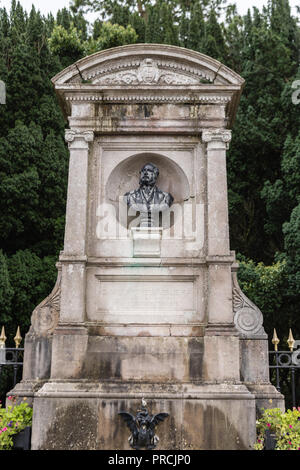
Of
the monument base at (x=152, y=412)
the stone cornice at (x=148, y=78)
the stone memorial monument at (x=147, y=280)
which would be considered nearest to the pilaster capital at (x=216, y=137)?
the stone memorial monument at (x=147, y=280)

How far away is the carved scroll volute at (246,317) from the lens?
697 cm

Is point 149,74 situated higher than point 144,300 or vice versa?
point 149,74

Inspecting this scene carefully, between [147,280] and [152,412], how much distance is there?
5.68 feet

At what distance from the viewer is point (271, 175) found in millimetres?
16703

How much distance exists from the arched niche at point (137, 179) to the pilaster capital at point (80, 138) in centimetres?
57

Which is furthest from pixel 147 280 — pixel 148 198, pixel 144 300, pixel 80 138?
pixel 80 138

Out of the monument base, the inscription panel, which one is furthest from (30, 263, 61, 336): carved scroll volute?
the monument base

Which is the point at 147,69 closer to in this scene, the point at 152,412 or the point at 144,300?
the point at 144,300

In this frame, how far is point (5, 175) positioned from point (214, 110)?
26.0ft

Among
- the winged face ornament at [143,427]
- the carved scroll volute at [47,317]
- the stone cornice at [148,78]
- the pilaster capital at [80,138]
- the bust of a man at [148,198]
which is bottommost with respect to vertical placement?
the winged face ornament at [143,427]

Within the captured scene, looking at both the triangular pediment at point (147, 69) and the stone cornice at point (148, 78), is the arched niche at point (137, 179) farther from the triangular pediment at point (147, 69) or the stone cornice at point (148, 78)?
the triangular pediment at point (147, 69)

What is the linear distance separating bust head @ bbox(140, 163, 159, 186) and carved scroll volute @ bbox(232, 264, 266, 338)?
1.95m

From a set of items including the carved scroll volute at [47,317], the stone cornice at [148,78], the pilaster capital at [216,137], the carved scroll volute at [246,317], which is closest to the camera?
the carved scroll volute at [246,317]

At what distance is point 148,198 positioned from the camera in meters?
7.63
